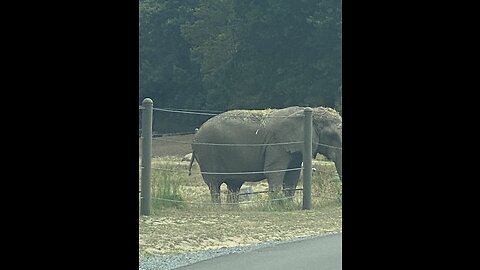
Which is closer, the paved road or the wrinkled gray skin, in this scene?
the paved road

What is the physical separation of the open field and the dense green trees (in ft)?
30.3

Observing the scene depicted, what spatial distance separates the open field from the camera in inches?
204

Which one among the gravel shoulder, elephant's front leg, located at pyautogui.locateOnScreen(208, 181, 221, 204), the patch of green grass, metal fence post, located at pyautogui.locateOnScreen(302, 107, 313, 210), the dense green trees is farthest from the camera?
the dense green trees

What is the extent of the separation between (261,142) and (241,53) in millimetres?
10375

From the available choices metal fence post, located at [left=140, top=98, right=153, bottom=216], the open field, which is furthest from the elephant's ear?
metal fence post, located at [left=140, top=98, right=153, bottom=216]

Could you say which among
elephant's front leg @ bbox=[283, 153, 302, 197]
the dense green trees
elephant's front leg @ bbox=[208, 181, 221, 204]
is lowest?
elephant's front leg @ bbox=[208, 181, 221, 204]

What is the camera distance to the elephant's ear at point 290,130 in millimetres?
8867

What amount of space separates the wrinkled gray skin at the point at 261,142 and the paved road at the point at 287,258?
3.56 meters

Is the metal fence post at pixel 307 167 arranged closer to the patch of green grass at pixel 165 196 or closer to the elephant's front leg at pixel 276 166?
the patch of green grass at pixel 165 196

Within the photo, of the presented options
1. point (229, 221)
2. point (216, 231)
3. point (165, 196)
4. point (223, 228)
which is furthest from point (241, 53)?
point (216, 231)

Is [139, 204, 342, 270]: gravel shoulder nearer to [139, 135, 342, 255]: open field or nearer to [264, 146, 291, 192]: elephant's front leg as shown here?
[139, 135, 342, 255]: open field

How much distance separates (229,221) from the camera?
20.8ft
